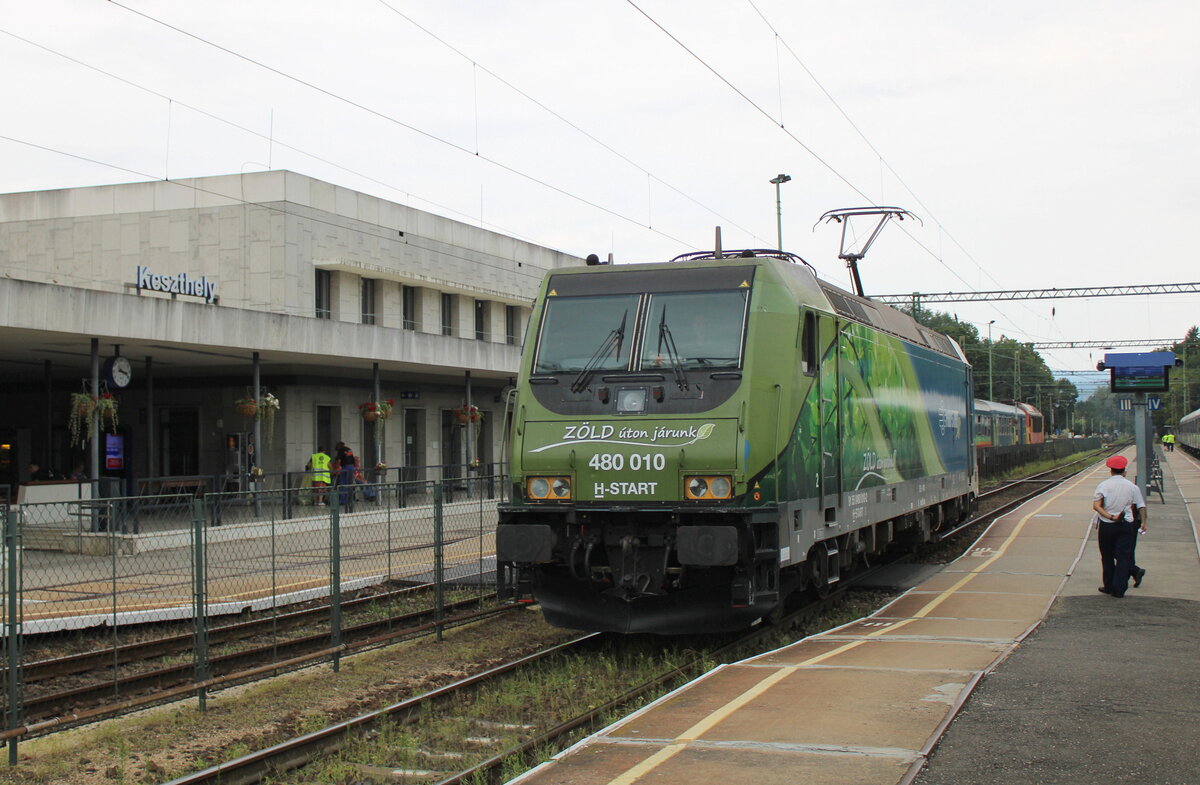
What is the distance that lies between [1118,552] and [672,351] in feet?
20.0

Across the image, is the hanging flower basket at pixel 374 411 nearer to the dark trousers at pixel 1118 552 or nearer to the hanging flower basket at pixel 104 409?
the hanging flower basket at pixel 104 409

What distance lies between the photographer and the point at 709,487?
9.57 meters

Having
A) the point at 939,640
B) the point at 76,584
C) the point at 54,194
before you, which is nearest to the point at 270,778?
the point at 76,584

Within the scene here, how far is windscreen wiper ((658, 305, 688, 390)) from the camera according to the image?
10.0m

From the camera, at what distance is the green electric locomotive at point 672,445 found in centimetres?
968

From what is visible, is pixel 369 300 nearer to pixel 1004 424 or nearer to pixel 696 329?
pixel 696 329

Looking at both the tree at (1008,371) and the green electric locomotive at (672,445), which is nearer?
the green electric locomotive at (672,445)

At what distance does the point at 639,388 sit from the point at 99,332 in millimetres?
12247

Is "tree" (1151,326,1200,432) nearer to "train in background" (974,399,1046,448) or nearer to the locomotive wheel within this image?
"train in background" (974,399,1046,448)

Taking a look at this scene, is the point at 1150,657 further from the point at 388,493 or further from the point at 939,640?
the point at 388,493

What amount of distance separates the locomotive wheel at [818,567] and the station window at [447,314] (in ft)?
83.7

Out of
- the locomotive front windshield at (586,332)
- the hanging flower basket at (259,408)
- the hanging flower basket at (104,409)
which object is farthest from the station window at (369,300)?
the locomotive front windshield at (586,332)

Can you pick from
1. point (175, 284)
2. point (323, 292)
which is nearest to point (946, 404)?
point (175, 284)

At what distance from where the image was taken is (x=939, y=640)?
1014 cm
